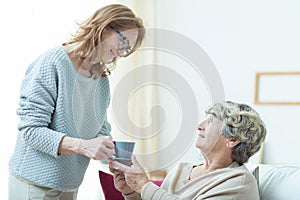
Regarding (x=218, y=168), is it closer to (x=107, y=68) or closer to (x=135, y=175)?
(x=135, y=175)

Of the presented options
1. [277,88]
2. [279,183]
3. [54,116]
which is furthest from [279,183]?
[277,88]

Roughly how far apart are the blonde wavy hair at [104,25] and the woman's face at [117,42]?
0.01 metres

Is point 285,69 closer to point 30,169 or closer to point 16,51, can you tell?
point 16,51

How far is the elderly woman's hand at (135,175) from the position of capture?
4.21 ft

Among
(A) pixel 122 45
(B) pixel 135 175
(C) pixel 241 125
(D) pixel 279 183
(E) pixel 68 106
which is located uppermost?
(A) pixel 122 45

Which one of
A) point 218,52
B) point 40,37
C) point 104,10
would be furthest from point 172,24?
point 104,10

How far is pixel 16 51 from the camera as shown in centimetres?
180

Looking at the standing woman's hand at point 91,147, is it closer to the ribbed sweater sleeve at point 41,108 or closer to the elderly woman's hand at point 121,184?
the ribbed sweater sleeve at point 41,108

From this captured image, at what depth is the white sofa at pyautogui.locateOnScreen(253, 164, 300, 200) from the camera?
59.9 inches

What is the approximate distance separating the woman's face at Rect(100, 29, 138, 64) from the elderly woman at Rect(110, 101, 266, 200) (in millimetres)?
379

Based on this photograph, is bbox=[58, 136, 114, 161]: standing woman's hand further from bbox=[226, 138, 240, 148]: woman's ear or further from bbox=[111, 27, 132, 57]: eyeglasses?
bbox=[226, 138, 240, 148]: woman's ear

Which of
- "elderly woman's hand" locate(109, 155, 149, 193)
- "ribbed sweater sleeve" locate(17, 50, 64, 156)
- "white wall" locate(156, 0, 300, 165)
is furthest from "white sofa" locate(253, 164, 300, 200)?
"white wall" locate(156, 0, 300, 165)

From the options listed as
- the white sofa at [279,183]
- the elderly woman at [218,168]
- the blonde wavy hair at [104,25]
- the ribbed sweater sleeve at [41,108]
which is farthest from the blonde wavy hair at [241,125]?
the ribbed sweater sleeve at [41,108]

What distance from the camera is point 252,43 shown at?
264cm
